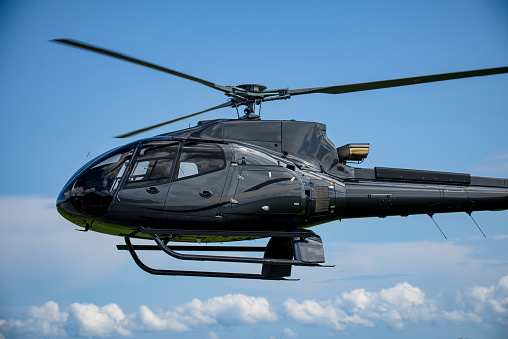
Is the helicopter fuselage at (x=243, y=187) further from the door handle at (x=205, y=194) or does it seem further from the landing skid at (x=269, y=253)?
the landing skid at (x=269, y=253)

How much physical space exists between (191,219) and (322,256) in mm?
2963

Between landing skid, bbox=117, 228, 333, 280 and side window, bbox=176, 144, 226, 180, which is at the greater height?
side window, bbox=176, 144, 226, 180

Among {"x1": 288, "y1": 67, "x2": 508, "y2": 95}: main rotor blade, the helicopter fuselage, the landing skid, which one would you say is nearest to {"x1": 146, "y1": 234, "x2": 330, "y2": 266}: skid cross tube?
the landing skid

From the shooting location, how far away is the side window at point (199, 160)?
12.7 meters

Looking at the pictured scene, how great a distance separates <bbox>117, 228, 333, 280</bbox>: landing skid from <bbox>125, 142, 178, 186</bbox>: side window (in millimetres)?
1030

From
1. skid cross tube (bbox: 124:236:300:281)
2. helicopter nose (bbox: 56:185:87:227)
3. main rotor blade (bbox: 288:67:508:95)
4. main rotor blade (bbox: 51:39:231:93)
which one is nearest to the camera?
main rotor blade (bbox: 51:39:231:93)

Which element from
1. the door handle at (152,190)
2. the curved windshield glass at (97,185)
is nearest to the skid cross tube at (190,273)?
the curved windshield glass at (97,185)

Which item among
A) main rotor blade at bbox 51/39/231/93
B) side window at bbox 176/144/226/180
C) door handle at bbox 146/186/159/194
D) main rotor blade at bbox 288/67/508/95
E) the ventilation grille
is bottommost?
door handle at bbox 146/186/159/194

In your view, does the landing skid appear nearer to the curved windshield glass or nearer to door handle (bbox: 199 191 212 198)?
door handle (bbox: 199 191 212 198)

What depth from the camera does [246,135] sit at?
14.1m

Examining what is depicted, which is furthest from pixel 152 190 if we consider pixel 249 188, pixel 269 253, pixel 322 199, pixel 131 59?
pixel 322 199

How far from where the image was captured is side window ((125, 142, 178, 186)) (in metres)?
12.5

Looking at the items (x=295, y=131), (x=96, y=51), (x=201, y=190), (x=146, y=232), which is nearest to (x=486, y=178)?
(x=295, y=131)

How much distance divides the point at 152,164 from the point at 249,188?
208cm
